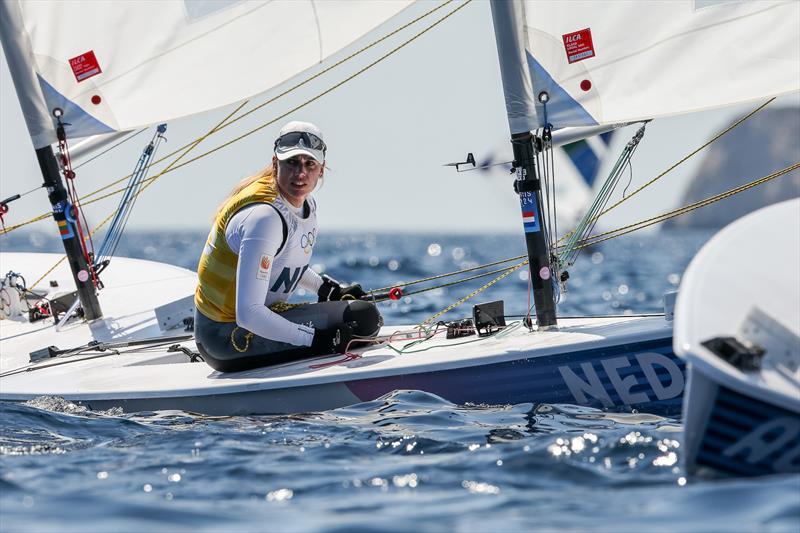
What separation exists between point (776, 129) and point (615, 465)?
118 metres

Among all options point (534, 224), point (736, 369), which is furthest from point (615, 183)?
point (736, 369)

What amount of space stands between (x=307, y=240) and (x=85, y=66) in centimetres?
211

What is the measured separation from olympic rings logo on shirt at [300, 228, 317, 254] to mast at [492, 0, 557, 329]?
93cm

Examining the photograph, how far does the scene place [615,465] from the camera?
3.39 meters

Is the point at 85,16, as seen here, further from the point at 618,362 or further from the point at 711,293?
the point at 711,293

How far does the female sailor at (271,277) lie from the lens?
4586 mm

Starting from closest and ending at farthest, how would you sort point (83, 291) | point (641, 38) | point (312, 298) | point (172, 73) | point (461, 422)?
1. point (461, 422)
2. point (641, 38)
3. point (172, 73)
4. point (83, 291)
5. point (312, 298)

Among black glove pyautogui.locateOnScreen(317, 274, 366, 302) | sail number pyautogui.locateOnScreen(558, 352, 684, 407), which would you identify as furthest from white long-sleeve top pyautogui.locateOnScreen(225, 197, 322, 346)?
sail number pyautogui.locateOnScreen(558, 352, 684, 407)

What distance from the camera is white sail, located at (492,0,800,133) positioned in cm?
446

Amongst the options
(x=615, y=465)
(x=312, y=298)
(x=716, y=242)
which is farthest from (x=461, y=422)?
(x=312, y=298)

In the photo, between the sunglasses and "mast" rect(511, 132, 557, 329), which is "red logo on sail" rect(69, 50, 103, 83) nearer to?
the sunglasses

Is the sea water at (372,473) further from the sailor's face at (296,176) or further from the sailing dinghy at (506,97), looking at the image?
the sailor's face at (296,176)

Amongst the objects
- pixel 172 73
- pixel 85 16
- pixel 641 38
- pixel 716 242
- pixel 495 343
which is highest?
pixel 85 16

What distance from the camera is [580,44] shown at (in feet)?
15.2
